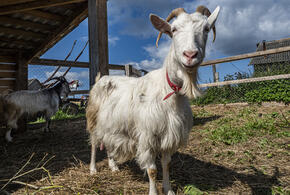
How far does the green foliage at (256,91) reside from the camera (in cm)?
707

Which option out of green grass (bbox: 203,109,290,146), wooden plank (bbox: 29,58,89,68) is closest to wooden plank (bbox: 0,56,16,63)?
wooden plank (bbox: 29,58,89,68)

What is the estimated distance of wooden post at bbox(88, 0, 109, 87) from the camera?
426 cm

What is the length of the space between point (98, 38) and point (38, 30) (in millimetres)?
3783

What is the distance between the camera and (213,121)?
612 cm

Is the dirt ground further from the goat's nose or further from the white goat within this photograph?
the goat's nose

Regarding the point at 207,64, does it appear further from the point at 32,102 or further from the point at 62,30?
the point at 32,102

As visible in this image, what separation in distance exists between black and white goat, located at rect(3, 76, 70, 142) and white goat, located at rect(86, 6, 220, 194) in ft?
15.6

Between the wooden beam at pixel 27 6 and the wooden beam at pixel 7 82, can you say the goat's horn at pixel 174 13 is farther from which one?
A: the wooden beam at pixel 7 82

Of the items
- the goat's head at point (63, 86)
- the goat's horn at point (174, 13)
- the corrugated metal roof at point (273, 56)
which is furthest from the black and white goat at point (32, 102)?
the corrugated metal roof at point (273, 56)

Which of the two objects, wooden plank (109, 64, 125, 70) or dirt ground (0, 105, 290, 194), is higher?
wooden plank (109, 64, 125, 70)

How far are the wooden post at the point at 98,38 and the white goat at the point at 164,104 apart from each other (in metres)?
1.48

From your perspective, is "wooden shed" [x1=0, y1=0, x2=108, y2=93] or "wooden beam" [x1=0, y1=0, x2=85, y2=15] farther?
"wooden beam" [x1=0, y1=0, x2=85, y2=15]

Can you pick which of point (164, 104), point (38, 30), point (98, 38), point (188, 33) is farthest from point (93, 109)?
point (38, 30)

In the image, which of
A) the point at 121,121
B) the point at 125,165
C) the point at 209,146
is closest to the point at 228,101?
the point at 209,146
